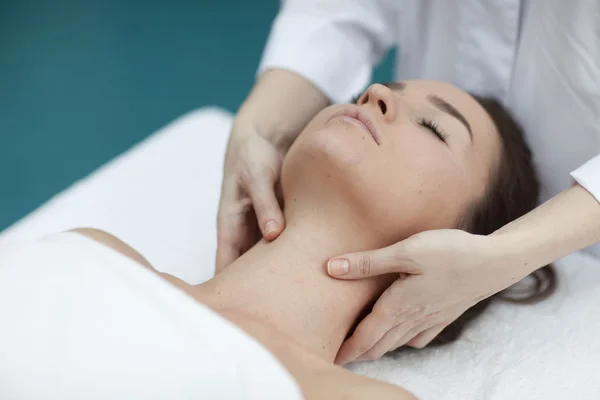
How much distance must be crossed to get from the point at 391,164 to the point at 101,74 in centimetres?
211

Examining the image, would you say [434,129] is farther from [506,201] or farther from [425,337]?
[425,337]

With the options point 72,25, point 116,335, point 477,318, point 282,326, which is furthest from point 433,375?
point 72,25

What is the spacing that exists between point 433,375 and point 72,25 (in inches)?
100

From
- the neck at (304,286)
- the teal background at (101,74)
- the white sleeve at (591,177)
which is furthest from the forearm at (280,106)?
the teal background at (101,74)

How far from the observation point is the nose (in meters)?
0.99

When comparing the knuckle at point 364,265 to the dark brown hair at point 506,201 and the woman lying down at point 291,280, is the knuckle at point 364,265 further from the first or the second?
the dark brown hair at point 506,201

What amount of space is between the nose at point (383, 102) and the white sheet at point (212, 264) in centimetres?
39

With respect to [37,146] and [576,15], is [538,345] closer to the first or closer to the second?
[576,15]

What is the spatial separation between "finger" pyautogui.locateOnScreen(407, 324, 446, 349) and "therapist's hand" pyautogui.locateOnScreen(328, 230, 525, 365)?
3 centimetres

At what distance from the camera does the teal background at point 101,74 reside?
2420 mm

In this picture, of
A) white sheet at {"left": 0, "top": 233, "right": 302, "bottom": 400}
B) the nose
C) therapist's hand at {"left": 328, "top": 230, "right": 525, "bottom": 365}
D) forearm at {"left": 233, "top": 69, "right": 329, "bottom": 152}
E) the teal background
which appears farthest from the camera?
the teal background

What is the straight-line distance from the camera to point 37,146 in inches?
96.2

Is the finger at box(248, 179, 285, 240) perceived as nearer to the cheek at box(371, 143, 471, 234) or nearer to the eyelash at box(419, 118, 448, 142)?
the cheek at box(371, 143, 471, 234)

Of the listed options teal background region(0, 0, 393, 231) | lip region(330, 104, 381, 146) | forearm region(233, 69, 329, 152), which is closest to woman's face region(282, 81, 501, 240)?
lip region(330, 104, 381, 146)
